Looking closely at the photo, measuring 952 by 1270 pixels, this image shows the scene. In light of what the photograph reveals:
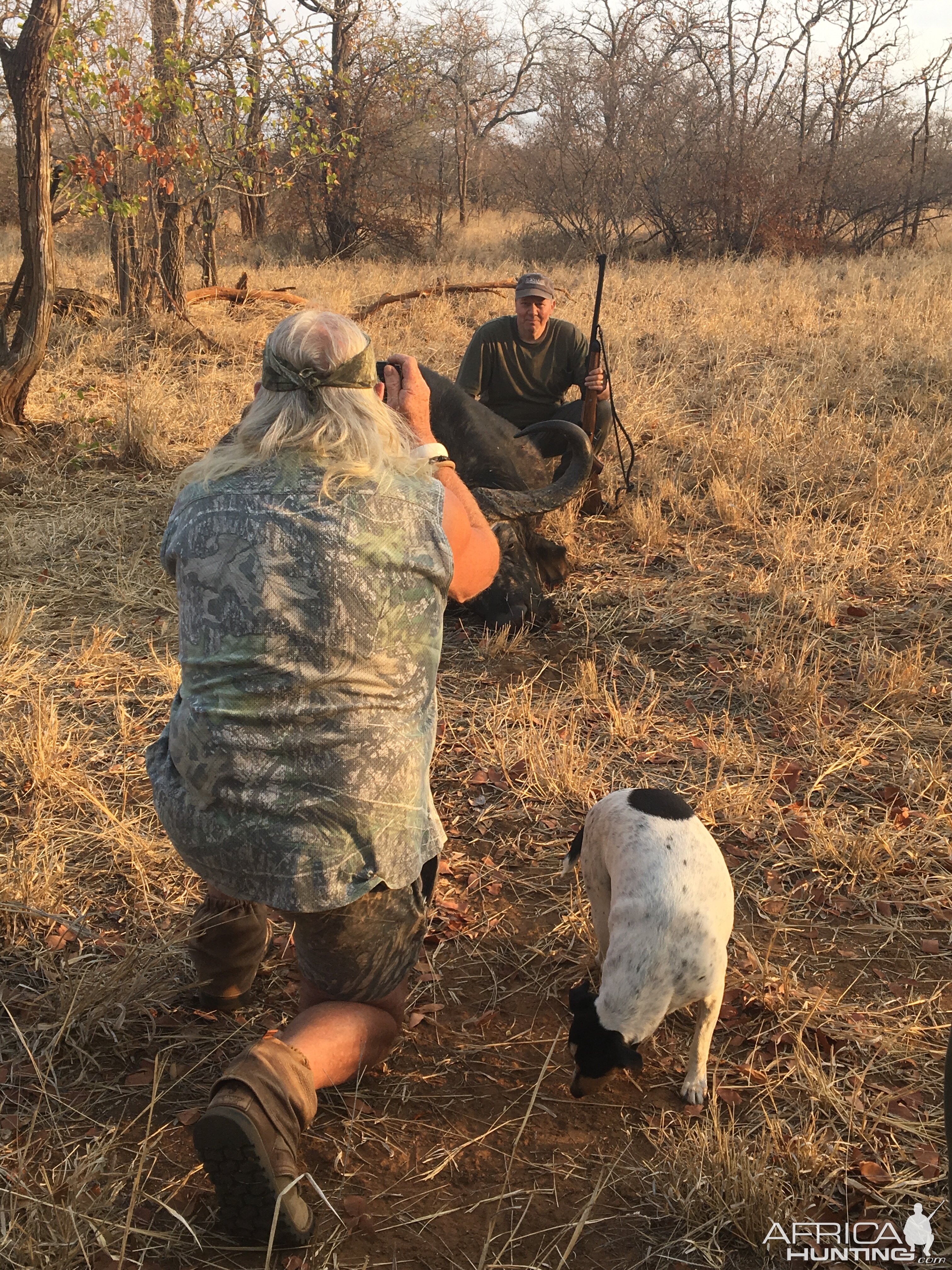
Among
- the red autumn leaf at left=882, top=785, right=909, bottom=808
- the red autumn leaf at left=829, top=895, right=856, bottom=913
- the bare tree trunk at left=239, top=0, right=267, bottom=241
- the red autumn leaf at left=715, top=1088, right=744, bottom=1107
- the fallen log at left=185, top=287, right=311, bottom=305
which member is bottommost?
the red autumn leaf at left=715, top=1088, right=744, bottom=1107

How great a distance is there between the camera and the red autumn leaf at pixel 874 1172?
221 cm

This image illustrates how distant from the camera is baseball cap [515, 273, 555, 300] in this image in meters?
6.56

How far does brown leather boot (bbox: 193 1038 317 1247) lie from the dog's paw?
95 centimetres

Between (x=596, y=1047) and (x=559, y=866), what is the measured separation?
47.6 inches

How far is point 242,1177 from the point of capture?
6.21ft

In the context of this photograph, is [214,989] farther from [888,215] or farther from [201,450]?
[888,215]

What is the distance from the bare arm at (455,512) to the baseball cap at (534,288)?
4170mm

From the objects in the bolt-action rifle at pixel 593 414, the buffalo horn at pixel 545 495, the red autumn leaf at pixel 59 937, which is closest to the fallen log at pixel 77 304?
the bolt-action rifle at pixel 593 414

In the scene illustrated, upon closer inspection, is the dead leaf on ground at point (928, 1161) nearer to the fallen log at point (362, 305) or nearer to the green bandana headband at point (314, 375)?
the green bandana headband at point (314, 375)

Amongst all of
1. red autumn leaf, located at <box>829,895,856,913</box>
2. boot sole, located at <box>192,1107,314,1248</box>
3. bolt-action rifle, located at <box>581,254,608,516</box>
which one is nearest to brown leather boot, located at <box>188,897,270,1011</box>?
boot sole, located at <box>192,1107,314,1248</box>

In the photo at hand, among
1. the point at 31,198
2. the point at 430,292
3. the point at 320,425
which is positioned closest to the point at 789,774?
the point at 320,425

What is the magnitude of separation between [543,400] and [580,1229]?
19.0ft

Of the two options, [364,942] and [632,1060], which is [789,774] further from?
[364,942]

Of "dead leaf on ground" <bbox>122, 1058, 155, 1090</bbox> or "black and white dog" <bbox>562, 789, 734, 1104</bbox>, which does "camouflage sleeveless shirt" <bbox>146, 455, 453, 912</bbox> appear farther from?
"dead leaf on ground" <bbox>122, 1058, 155, 1090</bbox>
